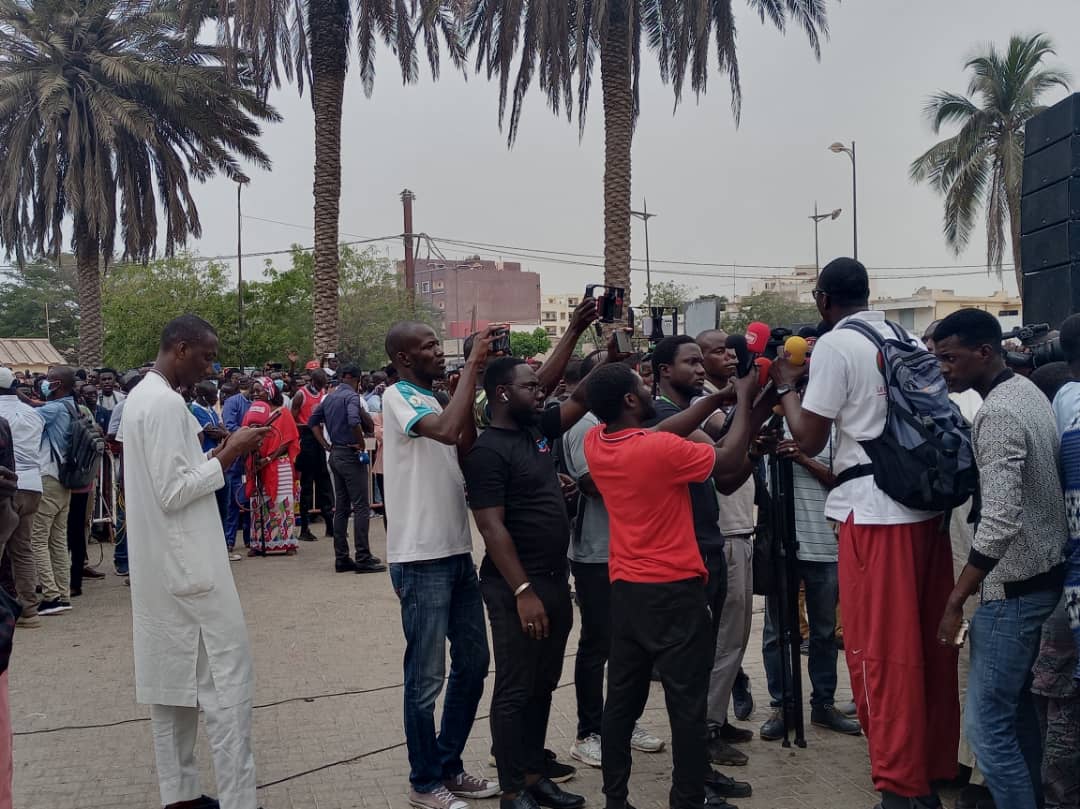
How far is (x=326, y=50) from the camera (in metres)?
16.7

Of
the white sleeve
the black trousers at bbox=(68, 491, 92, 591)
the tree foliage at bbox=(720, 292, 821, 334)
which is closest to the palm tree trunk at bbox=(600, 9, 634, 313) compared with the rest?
the black trousers at bbox=(68, 491, 92, 591)

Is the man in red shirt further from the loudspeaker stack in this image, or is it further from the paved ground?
the loudspeaker stack

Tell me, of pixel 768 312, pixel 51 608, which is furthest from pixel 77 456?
pixel 768 312

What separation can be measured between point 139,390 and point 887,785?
10.9 ft

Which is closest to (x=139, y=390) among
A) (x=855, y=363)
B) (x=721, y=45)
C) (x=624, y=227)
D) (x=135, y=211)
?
(x=855, y=363)

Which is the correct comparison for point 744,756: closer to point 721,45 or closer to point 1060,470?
point 1060,470

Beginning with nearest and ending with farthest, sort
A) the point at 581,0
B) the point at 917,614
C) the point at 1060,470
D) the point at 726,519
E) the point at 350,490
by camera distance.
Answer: the point at 1060,470 < the point at 917,614 < the point at 726,519 < the point at 350,490 < the point at 581,0

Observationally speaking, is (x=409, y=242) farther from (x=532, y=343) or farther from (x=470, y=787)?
(x=470, y=787)

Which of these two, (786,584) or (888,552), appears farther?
(786,584)

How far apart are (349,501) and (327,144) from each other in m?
8.87

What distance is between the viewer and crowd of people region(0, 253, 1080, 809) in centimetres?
354

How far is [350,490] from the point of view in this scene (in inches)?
399

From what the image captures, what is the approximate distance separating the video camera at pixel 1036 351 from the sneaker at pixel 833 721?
2051mm

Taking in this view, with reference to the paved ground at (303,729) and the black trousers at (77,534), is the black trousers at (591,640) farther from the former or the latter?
the black trousers at (77,534)
